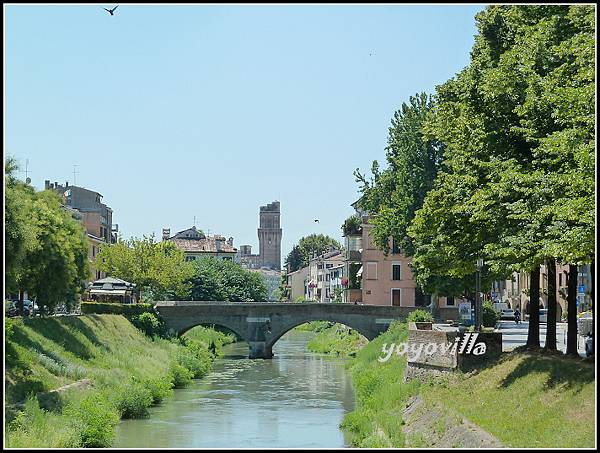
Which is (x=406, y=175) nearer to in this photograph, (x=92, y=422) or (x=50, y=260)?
(x=50, y=260)

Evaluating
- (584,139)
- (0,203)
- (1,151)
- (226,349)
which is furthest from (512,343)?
(226,349)

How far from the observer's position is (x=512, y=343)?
146ft

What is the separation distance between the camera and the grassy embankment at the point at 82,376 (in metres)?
31.8

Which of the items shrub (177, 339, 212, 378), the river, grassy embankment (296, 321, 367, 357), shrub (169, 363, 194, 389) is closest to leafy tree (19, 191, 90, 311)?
shrub (169, 363, 194, 389)

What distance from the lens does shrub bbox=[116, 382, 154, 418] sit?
41.2m

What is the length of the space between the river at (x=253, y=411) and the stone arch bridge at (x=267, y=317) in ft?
13.0

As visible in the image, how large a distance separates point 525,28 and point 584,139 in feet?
25.8

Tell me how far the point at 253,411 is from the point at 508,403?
64.8ft

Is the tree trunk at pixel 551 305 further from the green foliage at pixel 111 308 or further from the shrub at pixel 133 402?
the green foliage at pixel 111 308

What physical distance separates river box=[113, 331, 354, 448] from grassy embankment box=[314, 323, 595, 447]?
238 cm

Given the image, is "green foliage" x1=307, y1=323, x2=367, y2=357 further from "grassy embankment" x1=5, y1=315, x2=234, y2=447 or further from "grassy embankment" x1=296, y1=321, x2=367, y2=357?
"grassy embankment" x1=5, y1=315, x2=234, y2=447

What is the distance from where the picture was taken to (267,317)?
252ft

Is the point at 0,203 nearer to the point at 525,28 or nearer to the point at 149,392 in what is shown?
the point at 525,28

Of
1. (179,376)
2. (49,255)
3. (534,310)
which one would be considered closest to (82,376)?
(49,255)
